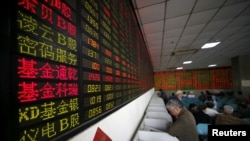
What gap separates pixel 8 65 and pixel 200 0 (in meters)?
2.82

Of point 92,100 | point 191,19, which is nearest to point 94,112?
point 92,100

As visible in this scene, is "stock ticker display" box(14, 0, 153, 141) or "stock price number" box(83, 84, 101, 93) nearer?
"stock ticker display" box(14, 0, 153, 141)

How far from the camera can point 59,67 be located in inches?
25.2

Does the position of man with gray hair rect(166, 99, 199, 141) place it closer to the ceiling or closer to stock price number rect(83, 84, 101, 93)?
stock price number rect(83, 84, 101, 93)

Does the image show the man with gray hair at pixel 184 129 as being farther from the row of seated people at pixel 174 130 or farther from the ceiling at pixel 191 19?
the ceiling at pixel 191 19

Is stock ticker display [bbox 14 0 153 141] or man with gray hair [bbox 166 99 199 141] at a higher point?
stock ticker display [bbox 14 0 153 141]

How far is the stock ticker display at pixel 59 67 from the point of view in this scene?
0.48m

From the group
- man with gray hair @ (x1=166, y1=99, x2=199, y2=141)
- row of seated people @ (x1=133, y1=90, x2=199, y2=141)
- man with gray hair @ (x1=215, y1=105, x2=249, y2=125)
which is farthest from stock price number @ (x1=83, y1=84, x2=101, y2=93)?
man with gray hair @ (x1=215, y1=105, x2=249, y2=125)

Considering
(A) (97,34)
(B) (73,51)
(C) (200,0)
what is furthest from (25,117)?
(C) (200,0)

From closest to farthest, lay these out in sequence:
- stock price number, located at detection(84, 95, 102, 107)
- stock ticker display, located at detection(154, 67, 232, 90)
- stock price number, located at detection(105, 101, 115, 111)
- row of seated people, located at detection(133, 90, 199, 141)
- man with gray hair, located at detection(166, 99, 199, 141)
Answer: stock price number, located at detection(84, 95, 102, 107)
stock price number, located at detection(105, 101, 115, 111)
row of seated people, located at detection(133, 90, 199, 141)
man with gray hair, located at detection(166, 99, 199, 141)
stock ticker display, located at detection(154, 67, 232, 90)

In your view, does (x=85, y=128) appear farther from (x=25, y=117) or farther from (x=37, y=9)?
(x=37, y=9)

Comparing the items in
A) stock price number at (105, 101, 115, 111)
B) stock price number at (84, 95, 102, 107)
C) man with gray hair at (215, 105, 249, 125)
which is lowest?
man with gray hair at (215, 105, 249, 125)

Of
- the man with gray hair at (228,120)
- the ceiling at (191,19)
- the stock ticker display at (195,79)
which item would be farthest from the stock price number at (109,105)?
the stock ticker display at (195,79)

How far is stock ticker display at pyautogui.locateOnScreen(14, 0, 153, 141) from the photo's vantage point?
1.57ft
